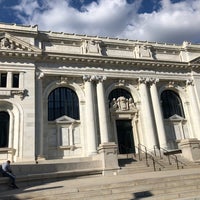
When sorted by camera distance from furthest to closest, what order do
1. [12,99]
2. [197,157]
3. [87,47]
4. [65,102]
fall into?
[87,47]
[65,102]
[12,99]
[197,157]

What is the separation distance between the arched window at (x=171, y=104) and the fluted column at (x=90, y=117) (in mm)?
8510

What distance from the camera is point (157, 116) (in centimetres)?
2520

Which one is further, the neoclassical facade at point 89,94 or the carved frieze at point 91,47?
the carved frieze at point 91,47

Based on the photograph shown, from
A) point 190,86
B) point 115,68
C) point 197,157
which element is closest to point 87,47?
point 115,68

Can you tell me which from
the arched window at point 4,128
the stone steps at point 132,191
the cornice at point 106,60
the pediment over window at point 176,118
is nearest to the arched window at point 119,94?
the cornice at point 106,60

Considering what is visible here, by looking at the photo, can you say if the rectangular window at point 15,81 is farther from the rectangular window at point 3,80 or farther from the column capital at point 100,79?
the column capital at point 100,79

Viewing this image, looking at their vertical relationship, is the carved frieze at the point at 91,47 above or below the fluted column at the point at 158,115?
above

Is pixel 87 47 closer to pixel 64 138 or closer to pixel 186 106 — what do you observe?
pixel 64 138

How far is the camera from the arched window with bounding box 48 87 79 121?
914 inches

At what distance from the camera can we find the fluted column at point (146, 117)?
24.1 m

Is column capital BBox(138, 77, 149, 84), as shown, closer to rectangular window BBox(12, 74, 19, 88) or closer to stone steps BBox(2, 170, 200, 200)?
rectangular window BBox(12, 74, 19, 88)

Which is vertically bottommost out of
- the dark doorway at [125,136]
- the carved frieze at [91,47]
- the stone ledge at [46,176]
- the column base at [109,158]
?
the stone ledge at [46,176]

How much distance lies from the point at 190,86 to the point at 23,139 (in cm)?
1923

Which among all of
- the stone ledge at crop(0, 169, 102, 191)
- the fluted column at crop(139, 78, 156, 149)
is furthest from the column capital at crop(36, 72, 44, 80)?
the stone ledge at crop(0, 169, 102, 191)
